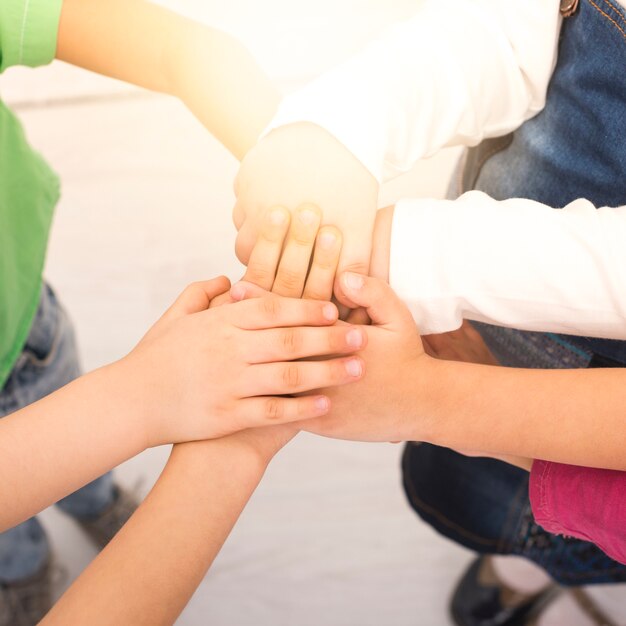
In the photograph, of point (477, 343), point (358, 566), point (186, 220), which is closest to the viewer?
point (477, 343)

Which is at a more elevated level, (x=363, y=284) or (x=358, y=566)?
(x=363, y=284)

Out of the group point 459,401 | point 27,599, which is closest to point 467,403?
point 459,401

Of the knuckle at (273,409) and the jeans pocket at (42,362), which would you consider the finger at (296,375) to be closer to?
the knuckle at (273,409)

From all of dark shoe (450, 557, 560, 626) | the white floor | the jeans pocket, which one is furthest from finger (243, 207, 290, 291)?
dark shoe (450, 557, 560, 626)

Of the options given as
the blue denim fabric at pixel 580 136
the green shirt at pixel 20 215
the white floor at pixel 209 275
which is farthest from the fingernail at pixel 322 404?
the white floor at pixel 209 275

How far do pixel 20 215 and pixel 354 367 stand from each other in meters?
0.41

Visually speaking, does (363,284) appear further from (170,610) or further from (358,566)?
(358,566)

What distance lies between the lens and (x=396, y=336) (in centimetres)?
49

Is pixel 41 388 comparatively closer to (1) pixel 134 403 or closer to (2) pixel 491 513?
(1) pixel 134 403

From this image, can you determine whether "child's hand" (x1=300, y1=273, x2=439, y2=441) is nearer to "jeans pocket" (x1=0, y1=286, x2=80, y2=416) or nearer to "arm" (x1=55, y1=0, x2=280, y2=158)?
"arm" (x1=55, y1=0, x2=280, y2=158)

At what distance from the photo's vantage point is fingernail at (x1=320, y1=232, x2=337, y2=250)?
0.49 meters

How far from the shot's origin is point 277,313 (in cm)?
49

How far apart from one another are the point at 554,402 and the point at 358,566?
0.65 metres

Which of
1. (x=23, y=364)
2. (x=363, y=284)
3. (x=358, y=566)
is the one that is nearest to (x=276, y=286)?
(x=363, y=284)
